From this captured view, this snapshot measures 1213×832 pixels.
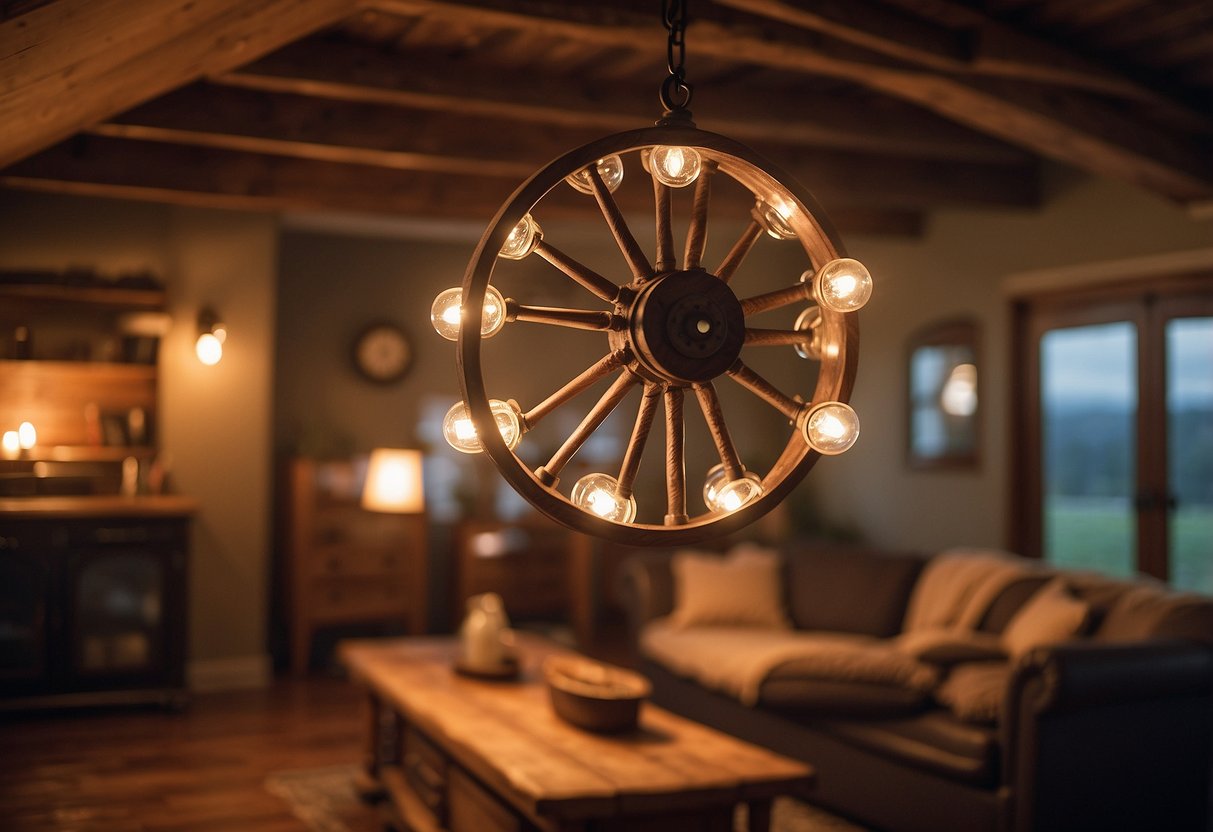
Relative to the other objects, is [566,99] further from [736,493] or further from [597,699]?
[736,493]

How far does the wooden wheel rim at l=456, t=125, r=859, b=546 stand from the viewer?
4.69 ft

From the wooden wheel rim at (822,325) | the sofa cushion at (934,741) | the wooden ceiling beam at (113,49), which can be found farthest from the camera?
the sofa cushion at (934,741)

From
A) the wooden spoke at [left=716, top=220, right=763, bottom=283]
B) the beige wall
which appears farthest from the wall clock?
the wooden spoke at [left=716, top=220, right=763, bottom=283]

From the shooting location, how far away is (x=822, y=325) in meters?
1.69

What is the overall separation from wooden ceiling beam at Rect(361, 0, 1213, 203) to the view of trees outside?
2.84 feet

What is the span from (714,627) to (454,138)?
2494 millimetres

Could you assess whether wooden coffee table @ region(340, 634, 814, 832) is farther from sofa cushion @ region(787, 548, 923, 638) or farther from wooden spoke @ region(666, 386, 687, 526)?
sofa cushion @ region(787, 548, 923, 638)

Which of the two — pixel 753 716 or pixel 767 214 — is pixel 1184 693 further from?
pixel 767 214

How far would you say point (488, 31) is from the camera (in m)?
3.94

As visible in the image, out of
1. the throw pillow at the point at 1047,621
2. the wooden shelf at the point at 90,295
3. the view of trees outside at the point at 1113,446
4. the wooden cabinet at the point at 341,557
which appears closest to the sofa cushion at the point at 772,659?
the throw pillow at the point at 1047,621

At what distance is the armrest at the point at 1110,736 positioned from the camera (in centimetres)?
331

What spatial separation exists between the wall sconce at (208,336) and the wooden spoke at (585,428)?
15.4 ft

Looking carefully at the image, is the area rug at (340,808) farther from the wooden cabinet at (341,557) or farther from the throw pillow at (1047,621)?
the wooden cabinet at (341,557)


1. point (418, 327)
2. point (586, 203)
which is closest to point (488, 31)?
point (586, 203)
